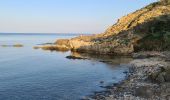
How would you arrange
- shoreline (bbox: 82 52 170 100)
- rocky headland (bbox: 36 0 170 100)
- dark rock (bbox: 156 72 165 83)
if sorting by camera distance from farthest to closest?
dark rock (bbox: 156 72 165 83), rocky headland (bbox: 36 0 170 100), shoreline (bbox: 82 52 170 100)

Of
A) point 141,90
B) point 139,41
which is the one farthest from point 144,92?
point 139,41

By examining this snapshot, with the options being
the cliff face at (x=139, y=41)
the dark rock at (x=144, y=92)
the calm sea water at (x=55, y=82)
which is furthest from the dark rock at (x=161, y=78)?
the cliff face at (x=139, y=41)

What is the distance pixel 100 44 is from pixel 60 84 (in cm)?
5568

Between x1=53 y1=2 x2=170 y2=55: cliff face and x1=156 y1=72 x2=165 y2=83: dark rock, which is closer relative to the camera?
x1=156 y1=72 x2=165 y2=83: dark rock

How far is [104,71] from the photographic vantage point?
210 feet

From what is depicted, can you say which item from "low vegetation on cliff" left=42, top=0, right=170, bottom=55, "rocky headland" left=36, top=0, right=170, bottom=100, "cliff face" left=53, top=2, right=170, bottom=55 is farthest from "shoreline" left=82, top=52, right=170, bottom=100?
"cliff face" left=53, top=2, right=170, bottom=55

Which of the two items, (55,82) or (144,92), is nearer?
(144,92)

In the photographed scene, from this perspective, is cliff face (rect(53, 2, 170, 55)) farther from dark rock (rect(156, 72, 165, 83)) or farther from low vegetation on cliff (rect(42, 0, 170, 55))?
dark rock (rect(156, 72, 165, 83))

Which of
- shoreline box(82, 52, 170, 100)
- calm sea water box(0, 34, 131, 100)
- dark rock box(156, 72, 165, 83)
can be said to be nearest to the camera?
shoreline box(82, 52, 170, 100)

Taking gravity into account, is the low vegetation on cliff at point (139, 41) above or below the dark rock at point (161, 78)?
above

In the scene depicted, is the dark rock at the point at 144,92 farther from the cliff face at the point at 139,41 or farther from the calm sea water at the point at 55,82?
the cliff face at the point at 139,41

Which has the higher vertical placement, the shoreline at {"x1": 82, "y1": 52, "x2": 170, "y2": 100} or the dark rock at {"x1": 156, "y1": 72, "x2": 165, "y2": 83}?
the dark rock at {"x1": 156, "y1": 72, "x2": 165, "y2": 83}

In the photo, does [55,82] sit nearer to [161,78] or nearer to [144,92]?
[144,92]

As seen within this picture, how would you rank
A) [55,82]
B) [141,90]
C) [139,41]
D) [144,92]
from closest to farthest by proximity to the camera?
[144,92] → [141,90] → [55,82] → [139,41]
